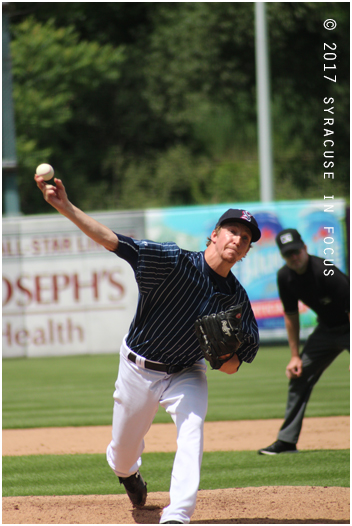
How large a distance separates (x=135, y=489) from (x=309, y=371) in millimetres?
2181

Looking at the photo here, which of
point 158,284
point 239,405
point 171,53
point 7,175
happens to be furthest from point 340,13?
point 158,284

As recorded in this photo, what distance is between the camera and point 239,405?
8.25 m

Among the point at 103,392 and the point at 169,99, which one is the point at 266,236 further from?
the point at 169,99

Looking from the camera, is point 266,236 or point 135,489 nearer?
point 135,489

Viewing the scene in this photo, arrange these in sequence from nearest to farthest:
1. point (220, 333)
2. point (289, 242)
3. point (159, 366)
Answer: point (220, 333) → point (159, 366) → point (289, 242)

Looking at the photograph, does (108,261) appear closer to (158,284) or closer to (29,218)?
(29,218)

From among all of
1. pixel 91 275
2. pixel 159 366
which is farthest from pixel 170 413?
pixel 91 275

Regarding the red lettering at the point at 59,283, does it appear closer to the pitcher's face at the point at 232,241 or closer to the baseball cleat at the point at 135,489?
the baseball cleat at the point at 135,489

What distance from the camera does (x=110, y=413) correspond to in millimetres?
7879

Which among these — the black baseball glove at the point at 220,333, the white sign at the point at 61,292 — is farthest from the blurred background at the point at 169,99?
the black baseball glove at the point at 220,333

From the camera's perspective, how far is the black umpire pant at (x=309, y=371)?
18.6 ft

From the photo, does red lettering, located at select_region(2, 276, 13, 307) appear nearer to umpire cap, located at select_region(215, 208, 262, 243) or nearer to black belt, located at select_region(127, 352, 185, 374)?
black belt, located at select_region(127, 352, 185, 374)

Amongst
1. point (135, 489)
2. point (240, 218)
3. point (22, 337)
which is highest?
point (240, 218)

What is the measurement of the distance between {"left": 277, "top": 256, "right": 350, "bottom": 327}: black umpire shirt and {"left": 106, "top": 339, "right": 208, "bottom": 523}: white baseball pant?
2011 mm
